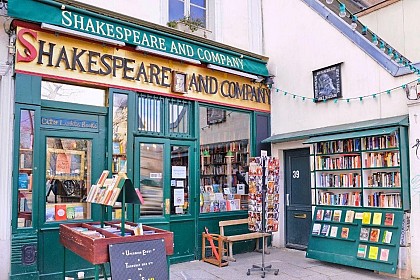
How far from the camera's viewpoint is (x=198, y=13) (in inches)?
330

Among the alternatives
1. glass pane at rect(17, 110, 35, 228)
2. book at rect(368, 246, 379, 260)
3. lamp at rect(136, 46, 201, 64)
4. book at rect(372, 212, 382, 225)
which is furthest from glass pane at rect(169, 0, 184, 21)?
book at rect(368, 246, 379, 260)

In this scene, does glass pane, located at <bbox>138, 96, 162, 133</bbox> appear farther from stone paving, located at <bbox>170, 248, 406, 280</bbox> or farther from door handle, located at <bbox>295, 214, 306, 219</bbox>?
door handle, located at <bbox>295, 214, 306, 219</bbox>

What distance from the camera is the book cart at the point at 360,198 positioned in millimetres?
6215

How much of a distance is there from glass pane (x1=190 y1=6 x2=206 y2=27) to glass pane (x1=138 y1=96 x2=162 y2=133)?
2.27 meters

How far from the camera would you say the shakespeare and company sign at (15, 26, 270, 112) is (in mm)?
5680

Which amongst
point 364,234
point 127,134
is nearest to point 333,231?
point 364,234

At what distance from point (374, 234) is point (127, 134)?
14.3ft

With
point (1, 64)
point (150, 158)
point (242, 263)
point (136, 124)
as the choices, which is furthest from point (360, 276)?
point (1, 64)

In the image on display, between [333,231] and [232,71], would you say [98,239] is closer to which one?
[333,231]

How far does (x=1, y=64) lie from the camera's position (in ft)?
18.0

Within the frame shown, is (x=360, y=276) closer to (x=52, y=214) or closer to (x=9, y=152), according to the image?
(x=52, y=214)

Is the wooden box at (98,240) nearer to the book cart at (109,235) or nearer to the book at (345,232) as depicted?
the book cart at (109,235)

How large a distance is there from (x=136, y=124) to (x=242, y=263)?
3.10 m

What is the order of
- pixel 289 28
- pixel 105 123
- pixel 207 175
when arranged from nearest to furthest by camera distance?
pixel 105 123 < pixel 207 175 < pixel 289 28
